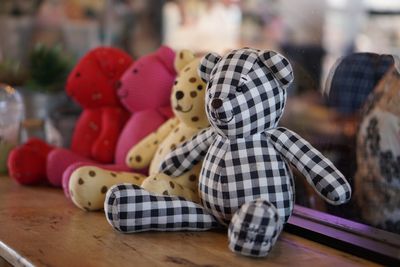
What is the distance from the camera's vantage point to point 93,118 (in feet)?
3.17

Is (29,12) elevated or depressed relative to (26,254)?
elevated

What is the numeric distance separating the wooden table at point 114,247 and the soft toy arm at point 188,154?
0.08m

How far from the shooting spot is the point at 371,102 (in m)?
0.72

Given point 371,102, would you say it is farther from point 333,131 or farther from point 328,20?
point 328,20

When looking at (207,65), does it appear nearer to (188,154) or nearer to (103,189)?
(188,154)

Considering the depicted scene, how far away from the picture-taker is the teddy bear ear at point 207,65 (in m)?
0.67

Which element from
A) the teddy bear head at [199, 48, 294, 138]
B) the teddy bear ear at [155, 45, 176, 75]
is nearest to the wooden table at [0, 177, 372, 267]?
the teddy bear head at [199, 48, 294, 138]

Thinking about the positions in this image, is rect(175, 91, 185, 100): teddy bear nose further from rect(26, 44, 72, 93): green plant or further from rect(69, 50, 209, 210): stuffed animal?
rect(26, 44, 72, 93): green plant

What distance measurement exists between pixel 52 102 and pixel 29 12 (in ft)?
1.63

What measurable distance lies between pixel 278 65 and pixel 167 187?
0.19m

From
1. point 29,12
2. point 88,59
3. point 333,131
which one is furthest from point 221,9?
point 333,131

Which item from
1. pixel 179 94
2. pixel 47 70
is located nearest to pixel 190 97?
pixel 179 94

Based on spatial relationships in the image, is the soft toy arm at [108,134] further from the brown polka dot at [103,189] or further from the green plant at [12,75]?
the green plant at [12,75]

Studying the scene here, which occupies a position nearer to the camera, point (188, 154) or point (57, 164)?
point (188, 154)
